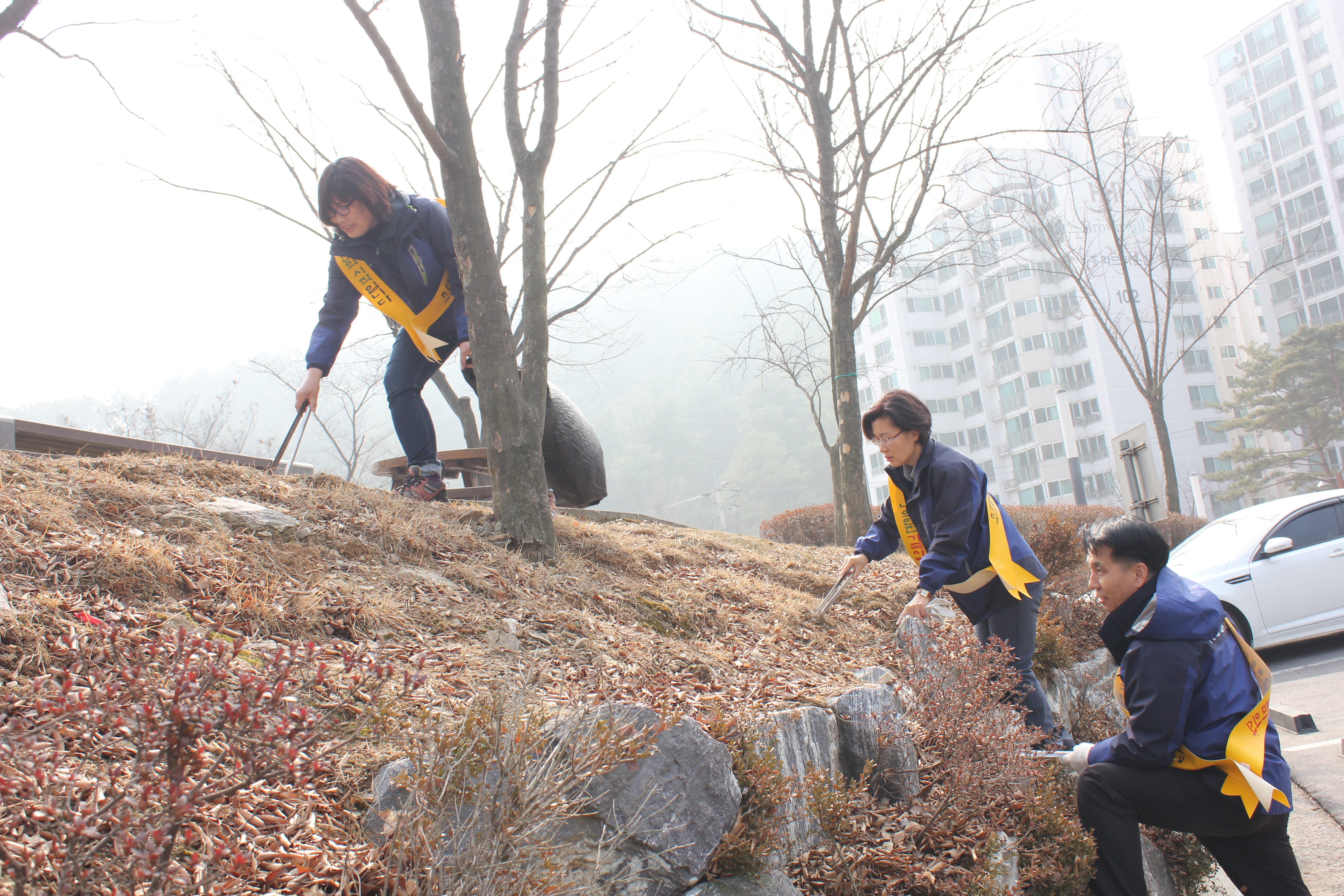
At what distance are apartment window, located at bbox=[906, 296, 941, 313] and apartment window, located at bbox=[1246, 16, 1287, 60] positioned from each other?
2416cm

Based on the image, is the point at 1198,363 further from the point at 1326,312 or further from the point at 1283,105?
the point at 1283,105

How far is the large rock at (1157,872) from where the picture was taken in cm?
354

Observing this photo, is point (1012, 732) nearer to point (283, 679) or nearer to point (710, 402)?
point (283, 679)

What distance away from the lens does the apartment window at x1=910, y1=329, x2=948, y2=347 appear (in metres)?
55.1

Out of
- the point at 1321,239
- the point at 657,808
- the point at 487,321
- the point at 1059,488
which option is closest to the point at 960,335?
the point at 1059,488

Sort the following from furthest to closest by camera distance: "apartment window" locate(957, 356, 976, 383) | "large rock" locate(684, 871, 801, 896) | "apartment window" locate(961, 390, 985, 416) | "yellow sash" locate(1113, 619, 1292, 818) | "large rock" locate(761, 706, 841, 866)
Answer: "apartment window" locate(957, 356, 976, 383) < "apartment window" locate(961, 390, 985, 416) < "large rock" locate(761, 706, 841, 866) < "yellow sash" locate(1113, 619, 1292, 818) < "large rock" locate(684, 871, 801, 896)

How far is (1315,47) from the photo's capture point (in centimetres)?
4678

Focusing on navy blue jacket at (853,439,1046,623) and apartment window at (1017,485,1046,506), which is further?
apartment window at (1017,485,1046,506)

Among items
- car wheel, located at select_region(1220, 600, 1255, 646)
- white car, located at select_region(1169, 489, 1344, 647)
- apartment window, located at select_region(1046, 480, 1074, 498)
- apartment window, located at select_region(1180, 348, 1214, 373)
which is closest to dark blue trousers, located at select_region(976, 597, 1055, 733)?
white car, located at select_region(1169, 489, 1344, 647)

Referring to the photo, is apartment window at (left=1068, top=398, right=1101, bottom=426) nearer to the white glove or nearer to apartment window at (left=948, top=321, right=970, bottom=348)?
apartment window at (left=948, top=321, right=970, bottom=348)

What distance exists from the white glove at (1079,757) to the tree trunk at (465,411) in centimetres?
890

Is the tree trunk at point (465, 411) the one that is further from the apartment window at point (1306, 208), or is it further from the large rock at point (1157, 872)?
the apartment window at point (1306, 208)

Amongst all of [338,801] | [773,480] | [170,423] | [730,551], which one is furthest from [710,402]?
[338,801]

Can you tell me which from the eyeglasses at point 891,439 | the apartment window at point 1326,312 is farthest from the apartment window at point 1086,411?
the eyeglasses at point 891,439
